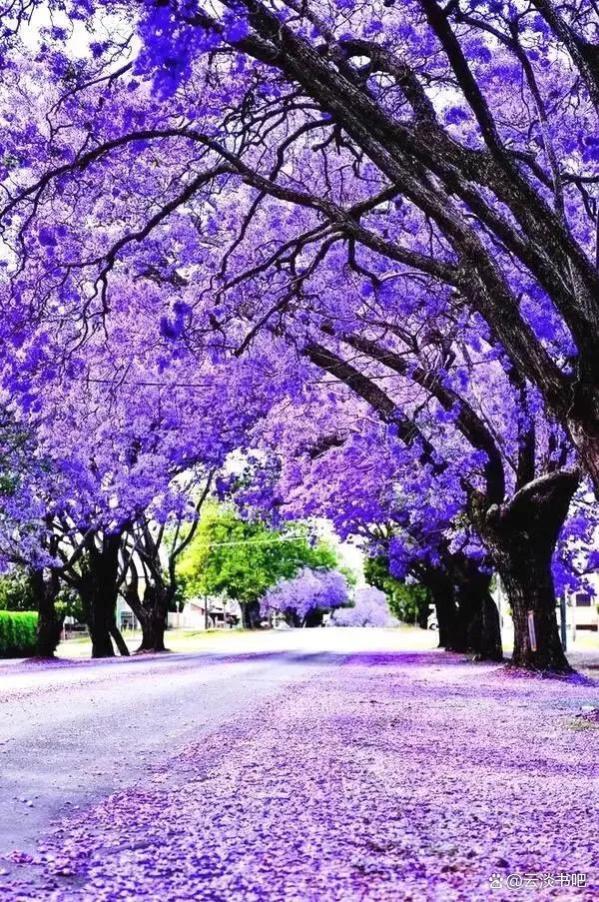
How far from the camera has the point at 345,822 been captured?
5.32m

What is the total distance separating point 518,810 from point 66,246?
33.3 ft

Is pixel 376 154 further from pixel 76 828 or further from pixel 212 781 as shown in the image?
pixel 76 828

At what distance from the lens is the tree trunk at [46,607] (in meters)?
31.3

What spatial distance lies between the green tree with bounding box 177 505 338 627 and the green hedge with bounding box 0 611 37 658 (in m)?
18.1

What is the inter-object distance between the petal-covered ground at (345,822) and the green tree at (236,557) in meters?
44.4

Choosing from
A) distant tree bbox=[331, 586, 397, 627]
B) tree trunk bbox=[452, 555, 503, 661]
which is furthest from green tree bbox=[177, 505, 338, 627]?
distant tree bbox=[331, 586, 397, 627]

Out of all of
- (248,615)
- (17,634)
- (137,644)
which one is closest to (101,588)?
(17,634)

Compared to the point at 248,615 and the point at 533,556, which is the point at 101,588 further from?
the point at 248,615

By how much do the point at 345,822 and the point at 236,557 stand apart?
181 ft

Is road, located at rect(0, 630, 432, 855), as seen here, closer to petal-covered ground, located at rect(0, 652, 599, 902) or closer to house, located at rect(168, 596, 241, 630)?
petal-covered ground, located at rect(0, 652, 599, 902)

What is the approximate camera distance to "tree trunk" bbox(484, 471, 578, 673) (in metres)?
16.3

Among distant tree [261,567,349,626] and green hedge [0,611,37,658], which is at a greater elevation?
distant tree [261,567,349,626]

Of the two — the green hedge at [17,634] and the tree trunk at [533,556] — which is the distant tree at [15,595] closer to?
the green hedge at [17,634]

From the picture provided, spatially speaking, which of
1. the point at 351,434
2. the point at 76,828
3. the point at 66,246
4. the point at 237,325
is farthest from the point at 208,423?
the point at 76,828
